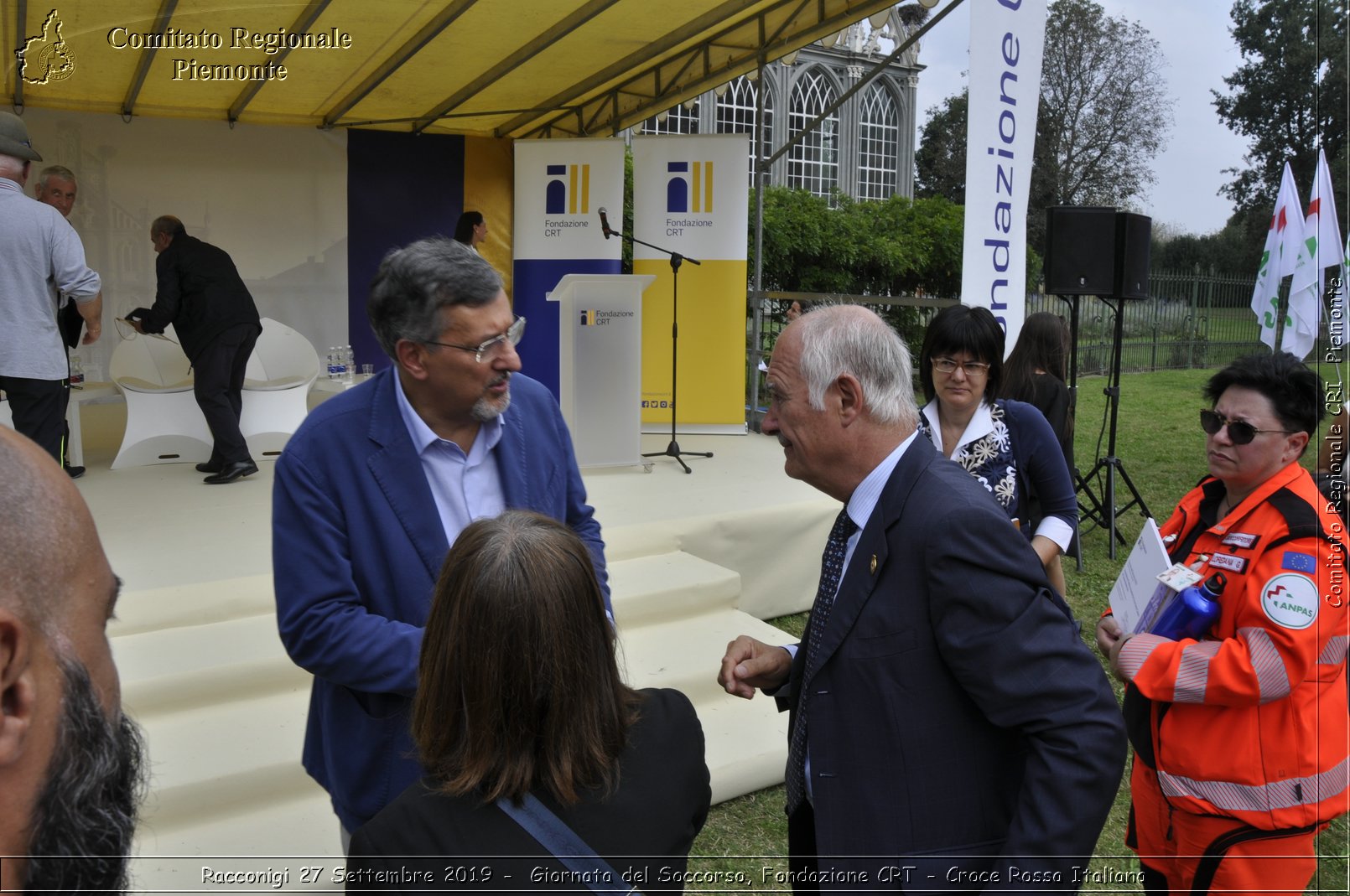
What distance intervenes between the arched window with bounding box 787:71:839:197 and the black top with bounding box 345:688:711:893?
3621 centimetres

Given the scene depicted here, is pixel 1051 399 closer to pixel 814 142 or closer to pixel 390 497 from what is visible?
pixel 390 497

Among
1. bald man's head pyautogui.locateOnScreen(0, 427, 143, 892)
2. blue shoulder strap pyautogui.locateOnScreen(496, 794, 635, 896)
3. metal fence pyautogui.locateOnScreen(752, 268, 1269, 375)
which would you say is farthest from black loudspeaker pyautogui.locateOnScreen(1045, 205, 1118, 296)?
metal fence pyautogui.locateOnScreen(752, 268, 1269, 375)

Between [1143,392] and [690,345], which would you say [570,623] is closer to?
[690,345]

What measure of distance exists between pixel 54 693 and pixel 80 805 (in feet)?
0.32

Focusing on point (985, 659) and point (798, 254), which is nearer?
point (985, 659)

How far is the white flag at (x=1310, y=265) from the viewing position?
18.0 ft

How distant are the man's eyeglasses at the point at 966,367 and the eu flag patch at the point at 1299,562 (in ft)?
4.43

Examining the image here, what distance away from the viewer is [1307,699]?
76.4 inches

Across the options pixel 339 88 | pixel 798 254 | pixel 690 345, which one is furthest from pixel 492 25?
pixel 798 254

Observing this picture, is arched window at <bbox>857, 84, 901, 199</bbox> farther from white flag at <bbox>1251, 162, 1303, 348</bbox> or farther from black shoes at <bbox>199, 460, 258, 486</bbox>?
black shoes at <bbox>199, 460, 258, 486</bbox>

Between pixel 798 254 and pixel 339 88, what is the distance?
1006 centimetres

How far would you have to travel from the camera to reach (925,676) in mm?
1403

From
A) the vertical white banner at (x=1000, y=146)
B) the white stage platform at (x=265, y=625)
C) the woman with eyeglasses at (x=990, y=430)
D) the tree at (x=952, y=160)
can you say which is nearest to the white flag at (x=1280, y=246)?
the vertical white banner at (x=1000, y=146)

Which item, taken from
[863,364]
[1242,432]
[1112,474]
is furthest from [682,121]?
[863,364]
